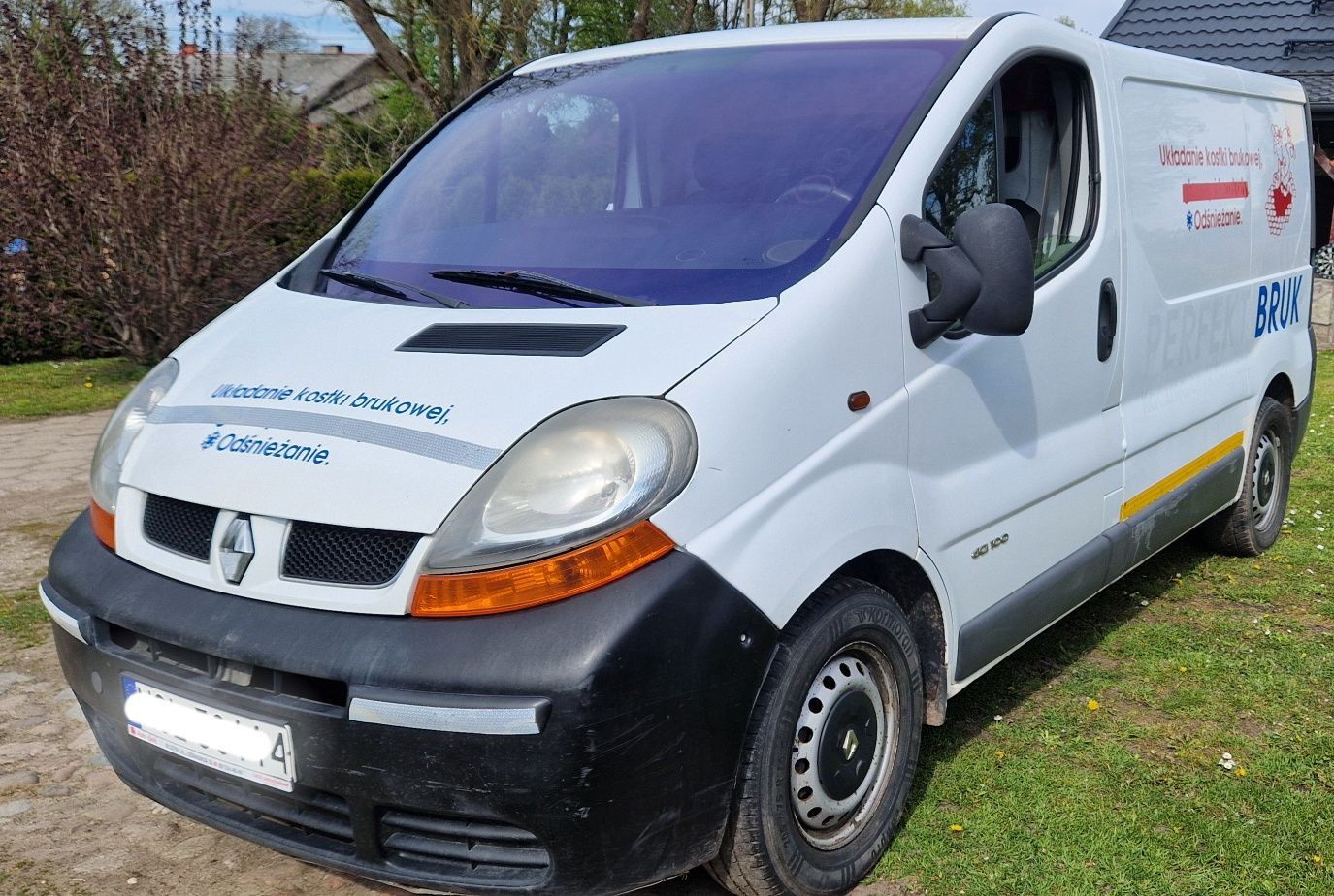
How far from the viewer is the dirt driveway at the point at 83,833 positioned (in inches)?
115

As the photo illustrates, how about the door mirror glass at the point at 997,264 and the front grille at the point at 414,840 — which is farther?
the door mirror glass at the point at 997,264

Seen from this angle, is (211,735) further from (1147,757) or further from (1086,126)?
(1086,126)

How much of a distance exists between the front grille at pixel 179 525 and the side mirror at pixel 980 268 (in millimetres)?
1555

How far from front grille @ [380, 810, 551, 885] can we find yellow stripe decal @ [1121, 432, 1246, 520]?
2309mm

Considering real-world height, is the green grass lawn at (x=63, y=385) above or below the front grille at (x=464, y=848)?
below

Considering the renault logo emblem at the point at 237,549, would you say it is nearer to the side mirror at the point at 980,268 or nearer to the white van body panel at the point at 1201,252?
the side mirror at the point at 980,268

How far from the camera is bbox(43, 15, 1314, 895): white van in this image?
2.27m

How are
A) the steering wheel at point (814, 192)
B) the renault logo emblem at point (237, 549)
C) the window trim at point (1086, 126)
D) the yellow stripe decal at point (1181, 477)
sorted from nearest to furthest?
the renault logo emblem at point (237, 549) → the steering wheel at point (814, 192) → the window trim at point (1086, 126) → the yellow stripe decal at point (1181, 477)

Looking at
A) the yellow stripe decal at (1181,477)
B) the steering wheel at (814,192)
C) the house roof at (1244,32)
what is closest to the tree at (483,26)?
the house roof at (1244,32)

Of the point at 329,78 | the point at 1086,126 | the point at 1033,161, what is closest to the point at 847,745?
the point at 1033,161

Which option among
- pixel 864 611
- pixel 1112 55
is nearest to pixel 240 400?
pixel 864 611

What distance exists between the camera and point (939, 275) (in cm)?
285

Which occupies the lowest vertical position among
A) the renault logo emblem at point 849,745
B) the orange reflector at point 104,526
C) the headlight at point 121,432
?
the renault logo emblem at point 849,745

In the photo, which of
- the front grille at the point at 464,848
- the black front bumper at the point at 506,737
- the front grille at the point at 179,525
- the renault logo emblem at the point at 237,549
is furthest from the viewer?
the front grille at the point at 179,525
